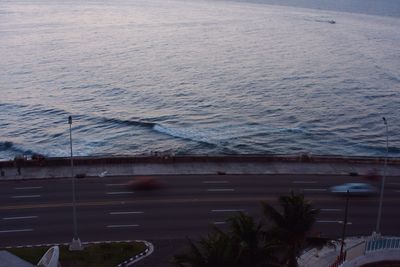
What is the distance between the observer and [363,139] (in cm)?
7400

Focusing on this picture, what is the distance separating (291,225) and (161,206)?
50.8 ft

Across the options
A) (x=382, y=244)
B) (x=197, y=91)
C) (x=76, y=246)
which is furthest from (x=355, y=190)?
(x=197, y=91)

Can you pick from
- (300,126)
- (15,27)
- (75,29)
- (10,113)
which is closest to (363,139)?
(300,126)

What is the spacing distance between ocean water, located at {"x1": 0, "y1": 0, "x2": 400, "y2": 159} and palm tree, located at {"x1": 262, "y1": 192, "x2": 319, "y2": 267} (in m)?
42.0

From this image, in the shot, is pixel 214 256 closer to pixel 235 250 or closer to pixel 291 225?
pixel 235 250

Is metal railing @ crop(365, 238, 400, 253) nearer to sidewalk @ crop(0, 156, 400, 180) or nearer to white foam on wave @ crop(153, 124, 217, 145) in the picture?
sidewalk @ crop(0, 156, 400, 180)

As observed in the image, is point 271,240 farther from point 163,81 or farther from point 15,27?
point 15,27

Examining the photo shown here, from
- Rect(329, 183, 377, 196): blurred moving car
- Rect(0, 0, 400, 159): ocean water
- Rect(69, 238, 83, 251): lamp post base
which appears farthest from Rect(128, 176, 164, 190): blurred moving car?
Rect(0, 0, 400, 159): ocean water

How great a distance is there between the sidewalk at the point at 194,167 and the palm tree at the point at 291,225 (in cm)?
2069

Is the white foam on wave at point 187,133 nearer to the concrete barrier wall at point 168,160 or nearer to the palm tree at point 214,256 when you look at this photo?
the concrete barrier wall at point 168,160

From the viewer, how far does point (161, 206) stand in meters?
37.4

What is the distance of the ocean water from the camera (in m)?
72.0

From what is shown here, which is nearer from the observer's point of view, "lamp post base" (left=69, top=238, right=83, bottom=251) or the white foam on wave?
"lamp post base" (left=69, top=238, right=83, bottom=251)

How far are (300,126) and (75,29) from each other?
362ft
